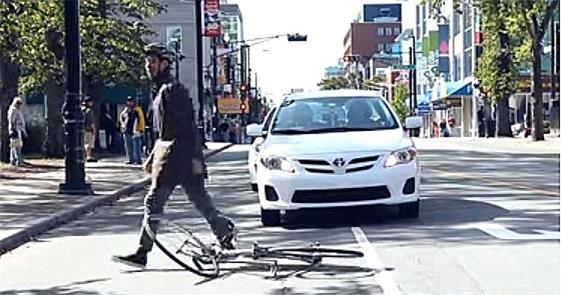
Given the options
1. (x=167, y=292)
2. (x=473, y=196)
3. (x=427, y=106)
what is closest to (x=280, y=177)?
(x=167, y=292)

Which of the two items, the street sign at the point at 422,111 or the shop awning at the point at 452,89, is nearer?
the shop awning at the point at 452,89

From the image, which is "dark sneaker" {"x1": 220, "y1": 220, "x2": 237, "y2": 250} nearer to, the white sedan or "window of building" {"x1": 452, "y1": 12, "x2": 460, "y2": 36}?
the white sedan

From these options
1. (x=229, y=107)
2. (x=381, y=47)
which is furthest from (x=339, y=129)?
(x=381, y=47)

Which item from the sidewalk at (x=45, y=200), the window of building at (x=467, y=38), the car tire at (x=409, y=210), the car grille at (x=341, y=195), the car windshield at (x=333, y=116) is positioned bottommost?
the sidewalk at (x=45, y=200)

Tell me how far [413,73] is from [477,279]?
102 m

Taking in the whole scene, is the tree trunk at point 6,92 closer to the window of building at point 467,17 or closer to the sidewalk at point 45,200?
the sidewalk at point 45,200

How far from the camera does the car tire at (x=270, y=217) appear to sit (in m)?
13.9

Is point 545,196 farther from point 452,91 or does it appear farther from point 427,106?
point 427,106

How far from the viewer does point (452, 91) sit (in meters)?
84.4

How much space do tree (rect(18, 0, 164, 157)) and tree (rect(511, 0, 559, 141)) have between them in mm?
15489

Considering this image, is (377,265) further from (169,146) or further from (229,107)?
(229,107)

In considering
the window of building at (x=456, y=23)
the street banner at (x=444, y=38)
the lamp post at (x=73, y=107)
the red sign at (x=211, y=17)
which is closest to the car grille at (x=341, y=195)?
the lamp post at (x=73, y=107)

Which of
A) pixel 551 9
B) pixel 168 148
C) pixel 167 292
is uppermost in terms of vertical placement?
pixel 551 9

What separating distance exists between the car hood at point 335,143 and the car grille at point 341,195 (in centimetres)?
44
